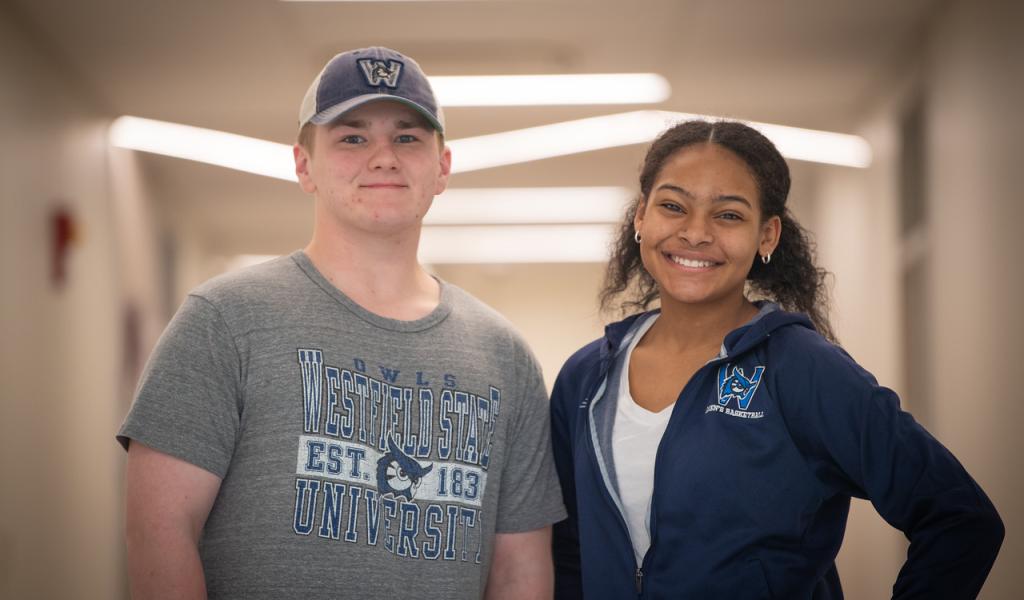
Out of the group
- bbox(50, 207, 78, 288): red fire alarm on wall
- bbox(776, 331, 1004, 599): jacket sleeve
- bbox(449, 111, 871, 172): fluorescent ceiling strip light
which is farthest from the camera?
bbox(449, 111, 871, 172): fluorescent ceiling strip light

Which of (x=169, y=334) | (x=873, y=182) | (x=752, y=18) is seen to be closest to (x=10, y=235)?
(x=169, y=334)

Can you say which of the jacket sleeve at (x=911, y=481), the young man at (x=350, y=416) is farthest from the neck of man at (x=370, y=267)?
the jacket sleeve at (x=911, y=481)

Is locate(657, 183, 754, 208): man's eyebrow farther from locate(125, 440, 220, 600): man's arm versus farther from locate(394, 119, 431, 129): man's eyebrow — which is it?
locate(125, 440, 220, 600): man's arm

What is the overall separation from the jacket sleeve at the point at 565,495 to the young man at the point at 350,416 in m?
0.06

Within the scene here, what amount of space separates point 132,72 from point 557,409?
4.33 metres

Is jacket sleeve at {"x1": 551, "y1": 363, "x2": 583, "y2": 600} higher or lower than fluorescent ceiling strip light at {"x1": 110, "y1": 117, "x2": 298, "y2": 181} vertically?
lower

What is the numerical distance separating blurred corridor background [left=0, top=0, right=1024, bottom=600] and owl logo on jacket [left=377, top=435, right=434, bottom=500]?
2997mm

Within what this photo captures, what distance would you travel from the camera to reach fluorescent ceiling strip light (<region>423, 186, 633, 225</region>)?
8.21 m

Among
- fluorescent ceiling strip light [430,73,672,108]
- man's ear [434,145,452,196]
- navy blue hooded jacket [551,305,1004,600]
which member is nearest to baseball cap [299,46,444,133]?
man's ear [434,145,452,196]

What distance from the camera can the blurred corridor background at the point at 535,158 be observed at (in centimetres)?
467

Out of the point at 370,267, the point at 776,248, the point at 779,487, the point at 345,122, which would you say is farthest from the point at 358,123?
the point at 779,487

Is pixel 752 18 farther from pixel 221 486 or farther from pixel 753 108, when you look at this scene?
pixel 221 486

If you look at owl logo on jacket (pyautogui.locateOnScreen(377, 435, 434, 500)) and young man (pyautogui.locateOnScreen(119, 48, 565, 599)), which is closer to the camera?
young man (pyautogui.locateOnScreen(119, 48, 565, 599))

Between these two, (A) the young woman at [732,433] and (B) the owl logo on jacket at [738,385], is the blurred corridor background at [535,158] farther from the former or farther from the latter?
(B) the owl logo on jacket at [738,385]
